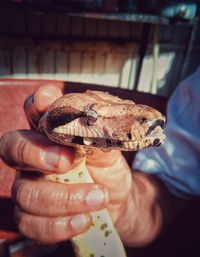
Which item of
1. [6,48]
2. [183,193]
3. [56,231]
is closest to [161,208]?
[183,193]

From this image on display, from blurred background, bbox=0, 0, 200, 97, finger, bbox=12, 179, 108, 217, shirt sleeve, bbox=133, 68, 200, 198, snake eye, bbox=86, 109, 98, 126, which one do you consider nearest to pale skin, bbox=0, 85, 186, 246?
finger, bbox=12, 179, 108, 217

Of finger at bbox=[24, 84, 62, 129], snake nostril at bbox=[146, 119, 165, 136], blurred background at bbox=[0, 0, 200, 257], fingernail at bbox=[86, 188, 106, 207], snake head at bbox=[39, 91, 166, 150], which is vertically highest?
snake nostril at bbox=[146, 119, 165, 136]

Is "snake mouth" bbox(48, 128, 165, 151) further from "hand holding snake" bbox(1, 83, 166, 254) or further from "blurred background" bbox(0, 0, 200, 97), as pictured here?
"blurred background" bbox(0, 0, 200, 97)

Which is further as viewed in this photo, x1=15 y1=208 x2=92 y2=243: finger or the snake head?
x1=15 y1=208 x2=92 y2=243: finger

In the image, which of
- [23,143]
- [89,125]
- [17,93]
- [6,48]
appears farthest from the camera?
[6,48]

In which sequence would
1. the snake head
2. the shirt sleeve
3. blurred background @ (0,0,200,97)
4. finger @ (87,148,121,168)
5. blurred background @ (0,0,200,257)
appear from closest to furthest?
the snake head < finger @ (87,148,121,168) < the shirt sleeve < blurred background @ (0,0,200,257) < blurred background @ (0,0,200,97)

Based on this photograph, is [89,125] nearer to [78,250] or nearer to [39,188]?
[39,188]

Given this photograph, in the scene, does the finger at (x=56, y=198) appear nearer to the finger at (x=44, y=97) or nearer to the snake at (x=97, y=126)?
the snake at (x=97, y=126)
